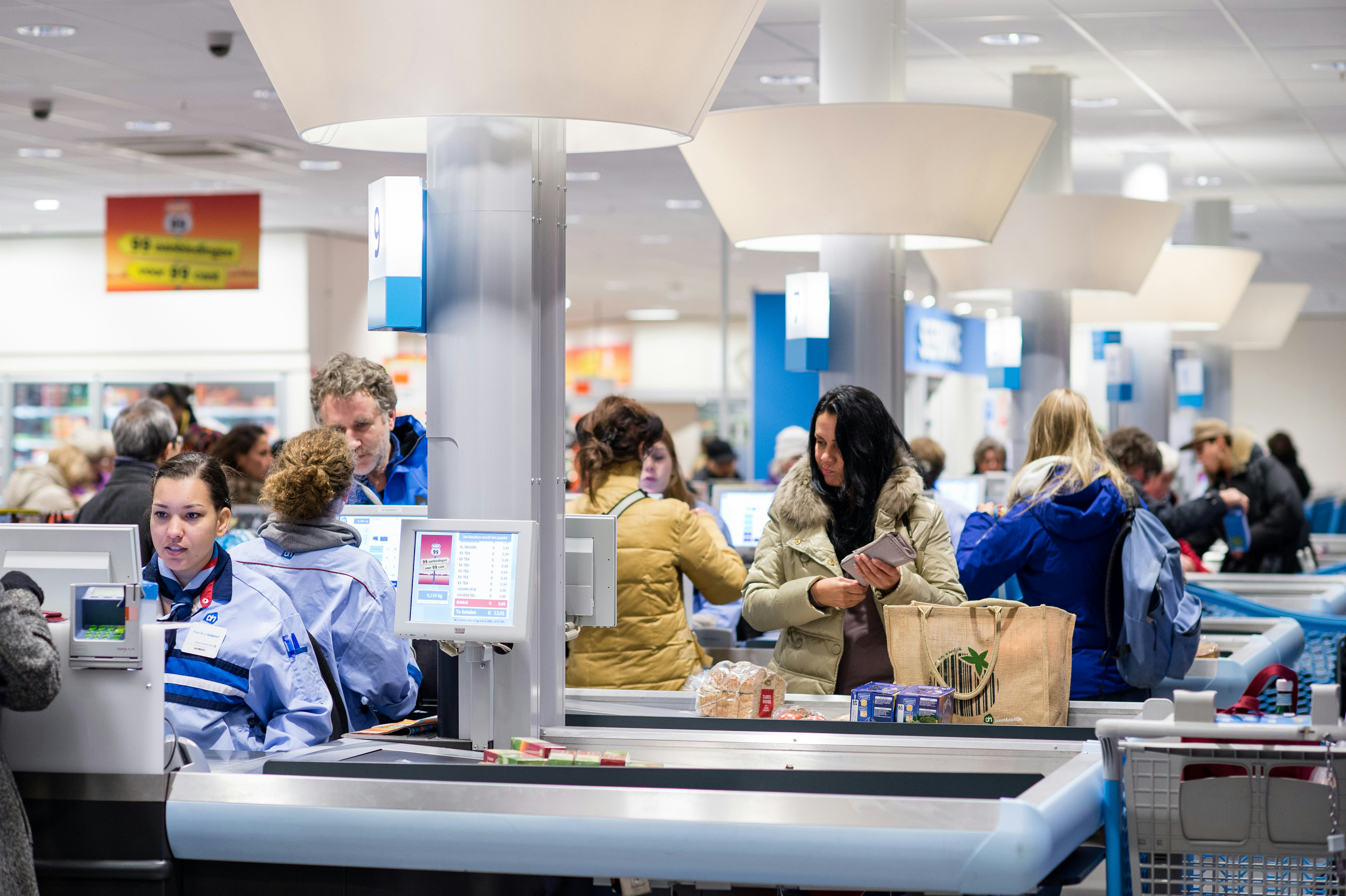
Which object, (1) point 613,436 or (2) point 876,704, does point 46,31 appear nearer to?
(1) point 613,436

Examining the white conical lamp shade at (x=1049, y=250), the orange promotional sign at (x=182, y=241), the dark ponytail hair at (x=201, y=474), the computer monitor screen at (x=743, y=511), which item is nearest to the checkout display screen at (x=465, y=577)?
the dark ponytail hair at (x=201, y=474)

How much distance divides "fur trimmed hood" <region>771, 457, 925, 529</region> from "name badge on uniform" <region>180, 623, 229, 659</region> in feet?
5.10

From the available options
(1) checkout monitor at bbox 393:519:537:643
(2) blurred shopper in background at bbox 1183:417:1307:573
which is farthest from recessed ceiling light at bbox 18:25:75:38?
(2) blurred shopper in background at bbox 1183:417:1307:573

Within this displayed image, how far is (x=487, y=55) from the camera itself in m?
3.01

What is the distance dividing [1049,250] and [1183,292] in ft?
11.4

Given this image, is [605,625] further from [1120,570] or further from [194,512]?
[1120,570]

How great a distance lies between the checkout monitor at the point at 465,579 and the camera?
3078mm

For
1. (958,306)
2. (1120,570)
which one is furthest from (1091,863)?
(958,306)

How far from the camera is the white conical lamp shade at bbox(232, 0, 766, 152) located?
3002 millimetres

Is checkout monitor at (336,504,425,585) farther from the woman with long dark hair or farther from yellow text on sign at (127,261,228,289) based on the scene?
yellow text on sign at (127,261,228,289)

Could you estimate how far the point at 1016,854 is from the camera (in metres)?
2.45

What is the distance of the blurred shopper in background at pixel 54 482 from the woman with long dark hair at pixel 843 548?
5594 millimetres

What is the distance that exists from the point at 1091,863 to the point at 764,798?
2.38 ft

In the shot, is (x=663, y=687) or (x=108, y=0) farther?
(x=108, y=0)
